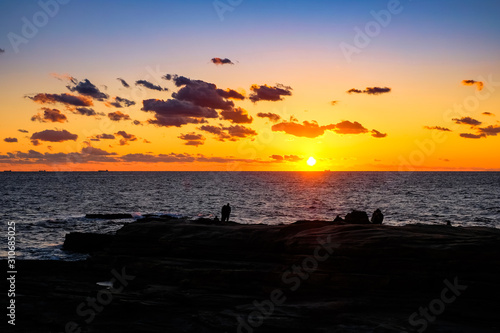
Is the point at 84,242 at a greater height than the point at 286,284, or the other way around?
the point at 286,284

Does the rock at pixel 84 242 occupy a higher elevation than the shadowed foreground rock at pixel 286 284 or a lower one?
lower

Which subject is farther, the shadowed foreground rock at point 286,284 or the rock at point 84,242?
the rock at point 84,242

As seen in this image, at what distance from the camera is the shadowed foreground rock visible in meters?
13.0

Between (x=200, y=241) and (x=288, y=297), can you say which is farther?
(x=200, y=241)

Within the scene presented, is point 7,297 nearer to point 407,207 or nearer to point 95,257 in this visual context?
point 95,257

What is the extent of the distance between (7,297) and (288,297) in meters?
11.1

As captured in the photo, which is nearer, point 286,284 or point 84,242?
point 286,284

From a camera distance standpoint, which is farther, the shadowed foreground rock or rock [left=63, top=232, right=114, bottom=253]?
rock [left=63, top=232, right=114, bottom=253]

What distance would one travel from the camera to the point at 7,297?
52.2 feet

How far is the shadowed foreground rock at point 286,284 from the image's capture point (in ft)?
42.8

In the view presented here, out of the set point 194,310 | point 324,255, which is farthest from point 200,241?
point 324,255

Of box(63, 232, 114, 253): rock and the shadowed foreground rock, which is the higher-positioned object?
the shadowed foreground rock

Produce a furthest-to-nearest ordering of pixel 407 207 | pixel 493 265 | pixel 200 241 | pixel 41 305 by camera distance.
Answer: pixel 407 207
pixel 200 241
pixel 41 305
pixel 493 265

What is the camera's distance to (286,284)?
15.6 meters
